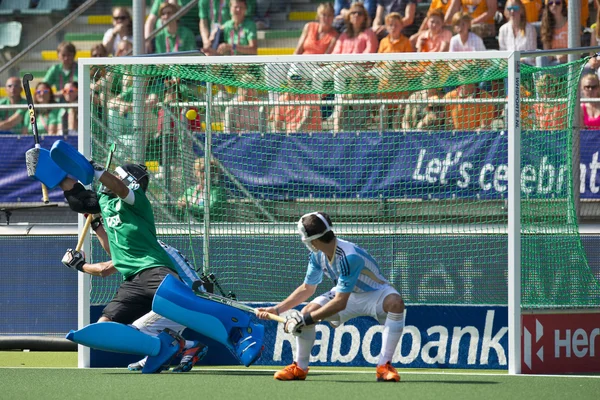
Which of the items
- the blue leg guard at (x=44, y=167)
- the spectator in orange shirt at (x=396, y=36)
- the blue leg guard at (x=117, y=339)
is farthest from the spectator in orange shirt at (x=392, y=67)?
the blue leg guard at (x=117, y=339)

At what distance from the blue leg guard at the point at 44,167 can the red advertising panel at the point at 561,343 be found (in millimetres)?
3276

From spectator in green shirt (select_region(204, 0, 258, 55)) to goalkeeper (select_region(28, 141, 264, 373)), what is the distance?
14.4 ft

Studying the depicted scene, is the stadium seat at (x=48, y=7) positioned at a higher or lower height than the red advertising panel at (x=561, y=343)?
higher

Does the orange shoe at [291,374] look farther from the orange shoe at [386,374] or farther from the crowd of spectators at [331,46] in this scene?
the crowd of spectators at [331,46]

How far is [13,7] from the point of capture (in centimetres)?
1221

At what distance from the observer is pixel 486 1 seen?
35.1ft

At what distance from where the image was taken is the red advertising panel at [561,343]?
709 cm

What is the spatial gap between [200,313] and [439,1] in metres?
5.45

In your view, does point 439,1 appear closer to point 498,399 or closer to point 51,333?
point 51,333

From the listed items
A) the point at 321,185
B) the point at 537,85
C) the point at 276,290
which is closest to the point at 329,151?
the point at 321,185

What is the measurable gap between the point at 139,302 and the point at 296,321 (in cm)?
129

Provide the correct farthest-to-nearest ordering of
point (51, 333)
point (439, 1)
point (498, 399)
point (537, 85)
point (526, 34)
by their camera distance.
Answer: point (439, 1)
point (526, 34)
point (51, 333)
point (537, 85)
point (498, 399)

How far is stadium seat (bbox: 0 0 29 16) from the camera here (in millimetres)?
12125

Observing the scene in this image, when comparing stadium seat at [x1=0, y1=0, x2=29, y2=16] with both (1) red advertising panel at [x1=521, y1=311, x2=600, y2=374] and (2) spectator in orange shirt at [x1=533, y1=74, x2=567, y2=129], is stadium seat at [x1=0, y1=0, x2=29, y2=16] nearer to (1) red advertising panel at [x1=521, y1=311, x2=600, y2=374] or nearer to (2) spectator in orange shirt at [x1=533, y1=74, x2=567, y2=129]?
(2) spectator in orange shirt at [x1=533, y1=74, x2=567, y2=129]
